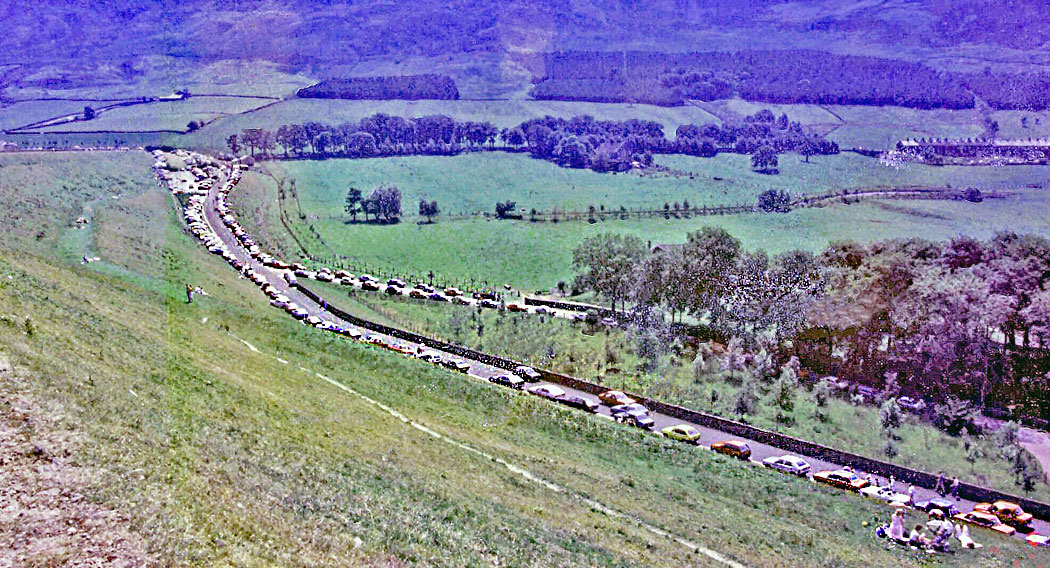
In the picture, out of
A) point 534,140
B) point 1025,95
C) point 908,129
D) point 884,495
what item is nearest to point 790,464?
point 884,495

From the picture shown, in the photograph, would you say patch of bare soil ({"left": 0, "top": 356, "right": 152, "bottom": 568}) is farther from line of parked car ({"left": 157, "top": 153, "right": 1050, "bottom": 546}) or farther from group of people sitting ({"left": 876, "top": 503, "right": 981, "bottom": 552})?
line of parked car ({"left": 157, "top": 153, "right": 1050, "bottom": 546})

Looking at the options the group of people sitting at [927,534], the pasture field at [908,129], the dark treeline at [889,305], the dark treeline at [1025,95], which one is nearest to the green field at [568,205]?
the pasture field at [908,129]

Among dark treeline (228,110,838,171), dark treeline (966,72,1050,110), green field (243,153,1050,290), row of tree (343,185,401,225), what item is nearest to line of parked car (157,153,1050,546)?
green field (243,153,1050,290)

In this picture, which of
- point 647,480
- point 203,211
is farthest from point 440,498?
point 203,211

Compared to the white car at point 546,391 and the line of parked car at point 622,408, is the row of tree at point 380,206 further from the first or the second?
the white car at point 546,391

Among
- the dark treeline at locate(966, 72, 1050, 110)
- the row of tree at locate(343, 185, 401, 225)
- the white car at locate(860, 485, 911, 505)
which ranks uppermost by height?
the dark treeline at locate(966, 72, 1050, 110)

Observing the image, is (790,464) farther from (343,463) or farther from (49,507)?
(49,507)
